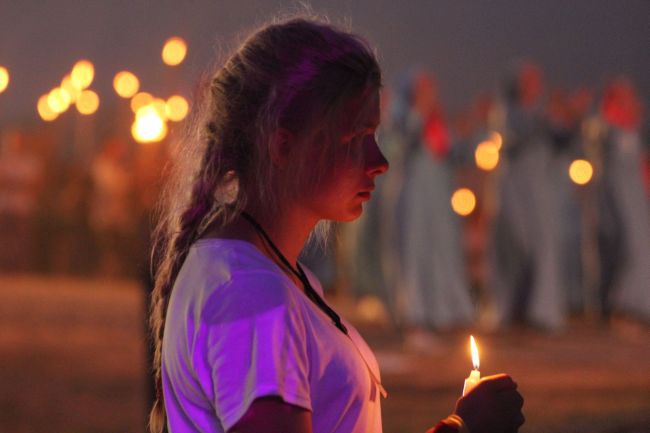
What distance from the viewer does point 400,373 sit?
25.4 feet

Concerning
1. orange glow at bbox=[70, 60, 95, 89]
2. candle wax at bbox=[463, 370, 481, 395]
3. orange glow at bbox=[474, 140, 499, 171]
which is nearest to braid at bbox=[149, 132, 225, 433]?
candle wax at bbox=[463, 370, 481, 395]

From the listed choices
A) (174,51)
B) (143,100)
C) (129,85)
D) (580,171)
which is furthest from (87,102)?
(174,51)

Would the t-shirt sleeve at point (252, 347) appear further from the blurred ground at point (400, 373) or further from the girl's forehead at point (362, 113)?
the blurred ground at point (400, 373)

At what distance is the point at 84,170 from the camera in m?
17.9

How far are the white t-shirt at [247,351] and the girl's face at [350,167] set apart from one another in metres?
0.13

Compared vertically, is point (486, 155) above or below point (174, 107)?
below

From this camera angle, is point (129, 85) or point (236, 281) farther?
point (129, 85)

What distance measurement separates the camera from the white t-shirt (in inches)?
54.4

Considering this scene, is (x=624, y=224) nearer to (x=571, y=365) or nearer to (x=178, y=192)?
(x=571, y=365)

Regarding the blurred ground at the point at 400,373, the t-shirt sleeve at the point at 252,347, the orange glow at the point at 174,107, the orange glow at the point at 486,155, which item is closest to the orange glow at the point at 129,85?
the orange glow at the point at 174,107

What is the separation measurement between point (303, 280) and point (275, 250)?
10cm

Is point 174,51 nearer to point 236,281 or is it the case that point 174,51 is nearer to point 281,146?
point 281,146

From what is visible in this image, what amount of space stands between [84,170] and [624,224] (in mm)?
9464

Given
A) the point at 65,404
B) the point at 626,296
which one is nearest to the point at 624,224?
the point at 626,296
